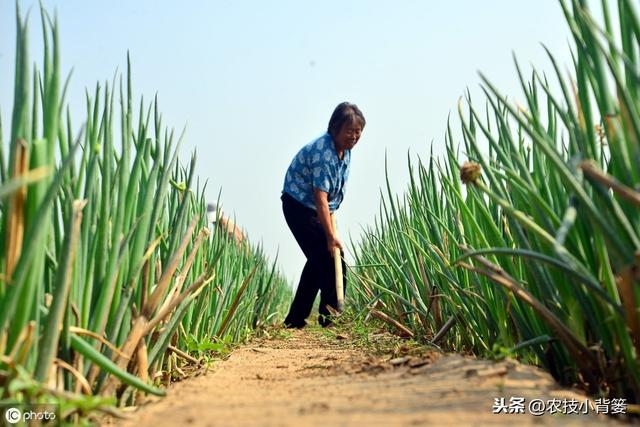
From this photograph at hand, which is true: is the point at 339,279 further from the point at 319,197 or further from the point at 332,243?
the point at 319,197

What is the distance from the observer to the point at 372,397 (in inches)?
43.0

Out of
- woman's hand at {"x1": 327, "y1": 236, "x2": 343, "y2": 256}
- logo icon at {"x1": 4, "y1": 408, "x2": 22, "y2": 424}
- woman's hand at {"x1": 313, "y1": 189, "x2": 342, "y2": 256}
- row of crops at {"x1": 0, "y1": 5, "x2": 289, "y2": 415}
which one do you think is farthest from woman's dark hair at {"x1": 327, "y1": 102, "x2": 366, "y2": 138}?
logo icon at {"x1": 4, "y1": 408, "x2": 22, "y2": 424}

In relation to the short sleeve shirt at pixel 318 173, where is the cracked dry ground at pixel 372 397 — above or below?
below

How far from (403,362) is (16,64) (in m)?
0.86

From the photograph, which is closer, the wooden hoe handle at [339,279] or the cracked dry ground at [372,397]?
the cracked dry ground at [372,397]

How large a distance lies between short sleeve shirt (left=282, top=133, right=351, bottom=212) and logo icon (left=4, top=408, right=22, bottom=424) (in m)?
2.79

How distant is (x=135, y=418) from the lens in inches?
41.2

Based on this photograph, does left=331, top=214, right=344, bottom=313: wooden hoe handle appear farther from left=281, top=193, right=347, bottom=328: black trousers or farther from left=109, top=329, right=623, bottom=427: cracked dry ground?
left=109, top=329, right=623, bottom=427: cracked dry ground

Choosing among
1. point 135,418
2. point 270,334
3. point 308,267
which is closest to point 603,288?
point 135,418

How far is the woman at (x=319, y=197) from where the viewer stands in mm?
3672

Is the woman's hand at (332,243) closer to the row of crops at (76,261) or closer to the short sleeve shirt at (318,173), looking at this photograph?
the short sleeve shirt at (318,173)

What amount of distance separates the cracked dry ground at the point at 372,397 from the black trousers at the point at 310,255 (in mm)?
2327

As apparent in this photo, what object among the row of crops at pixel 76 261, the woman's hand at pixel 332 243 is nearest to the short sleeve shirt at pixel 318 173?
the woman's hand at pixel 332 243

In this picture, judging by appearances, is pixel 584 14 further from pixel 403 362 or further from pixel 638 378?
pixel 403 362
